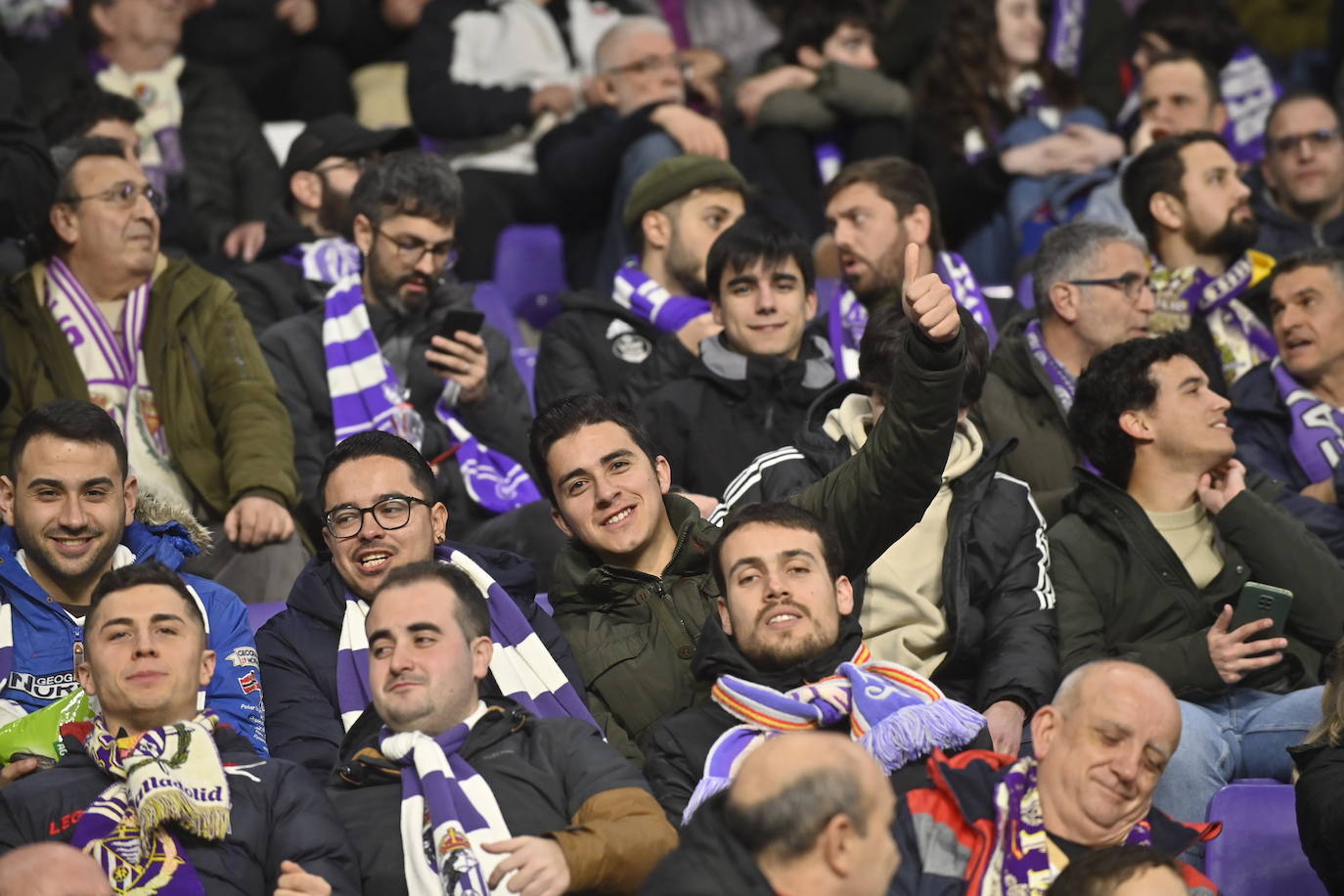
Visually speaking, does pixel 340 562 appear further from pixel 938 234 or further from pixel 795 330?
pixel 938 234

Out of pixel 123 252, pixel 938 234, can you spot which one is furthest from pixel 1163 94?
pixel 123 252

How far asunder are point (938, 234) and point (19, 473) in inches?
118

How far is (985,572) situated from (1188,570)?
1.72 feet

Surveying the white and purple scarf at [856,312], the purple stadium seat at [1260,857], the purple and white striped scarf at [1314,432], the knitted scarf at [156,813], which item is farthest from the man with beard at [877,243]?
the knitted scarf at [156,813]

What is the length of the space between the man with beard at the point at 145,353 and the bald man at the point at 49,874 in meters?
1.86

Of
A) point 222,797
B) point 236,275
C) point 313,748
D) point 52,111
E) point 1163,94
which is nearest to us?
point 222,797

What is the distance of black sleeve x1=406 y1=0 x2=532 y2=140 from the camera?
23.1ft

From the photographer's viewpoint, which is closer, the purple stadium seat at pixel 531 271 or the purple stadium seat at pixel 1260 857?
the purple stadium seat at pixel 1260 857

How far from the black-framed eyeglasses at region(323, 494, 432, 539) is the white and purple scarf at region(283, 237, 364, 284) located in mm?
1741

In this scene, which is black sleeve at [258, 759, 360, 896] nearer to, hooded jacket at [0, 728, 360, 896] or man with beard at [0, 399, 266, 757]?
hooded jacket at [0, 728, 360, 896]

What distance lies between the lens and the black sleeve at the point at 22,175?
16.0ft

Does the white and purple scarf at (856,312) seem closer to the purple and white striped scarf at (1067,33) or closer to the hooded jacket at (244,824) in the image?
the purple and white striped scarf at (1067,33)

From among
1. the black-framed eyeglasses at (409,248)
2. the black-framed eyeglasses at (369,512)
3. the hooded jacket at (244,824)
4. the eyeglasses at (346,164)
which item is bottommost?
the hooded jacket at (244,824)

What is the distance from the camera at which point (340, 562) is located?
4180mm
